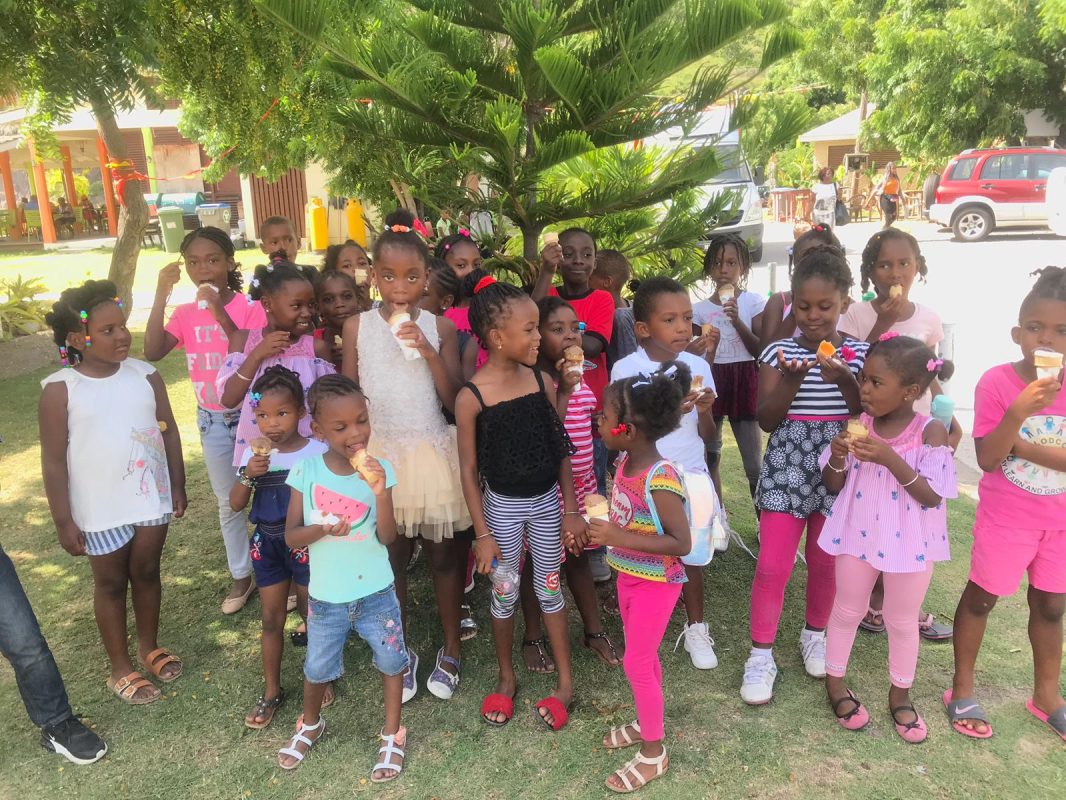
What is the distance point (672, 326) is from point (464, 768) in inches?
68.3

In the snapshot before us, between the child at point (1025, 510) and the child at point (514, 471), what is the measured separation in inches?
55.2


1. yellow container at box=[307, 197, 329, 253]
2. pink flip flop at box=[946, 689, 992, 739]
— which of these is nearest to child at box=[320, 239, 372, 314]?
pink flip flop at box=[946, 689, 992, 739]

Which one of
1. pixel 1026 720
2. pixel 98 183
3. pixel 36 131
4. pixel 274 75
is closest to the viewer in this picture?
pixel 1026 720

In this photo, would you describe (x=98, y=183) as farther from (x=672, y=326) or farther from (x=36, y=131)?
(x=672, y=326)

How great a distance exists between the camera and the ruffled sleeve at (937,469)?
2529 mm

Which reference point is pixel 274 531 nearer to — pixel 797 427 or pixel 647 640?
pixel 647 640

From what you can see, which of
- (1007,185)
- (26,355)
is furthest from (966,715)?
(1007,185)

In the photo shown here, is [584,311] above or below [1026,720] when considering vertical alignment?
above

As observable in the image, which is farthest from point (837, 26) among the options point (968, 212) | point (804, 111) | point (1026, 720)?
point (1026, 720)

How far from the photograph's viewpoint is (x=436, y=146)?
3.86 meters

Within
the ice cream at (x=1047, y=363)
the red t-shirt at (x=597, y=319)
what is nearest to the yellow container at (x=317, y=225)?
the red t-shirt at (x=597, y=319)

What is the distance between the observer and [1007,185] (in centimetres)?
1552

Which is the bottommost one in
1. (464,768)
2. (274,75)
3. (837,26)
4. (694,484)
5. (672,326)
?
(464,768)

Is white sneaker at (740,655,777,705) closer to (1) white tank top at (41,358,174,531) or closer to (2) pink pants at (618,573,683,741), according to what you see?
(2) pink pants at (618,573,683,741)
